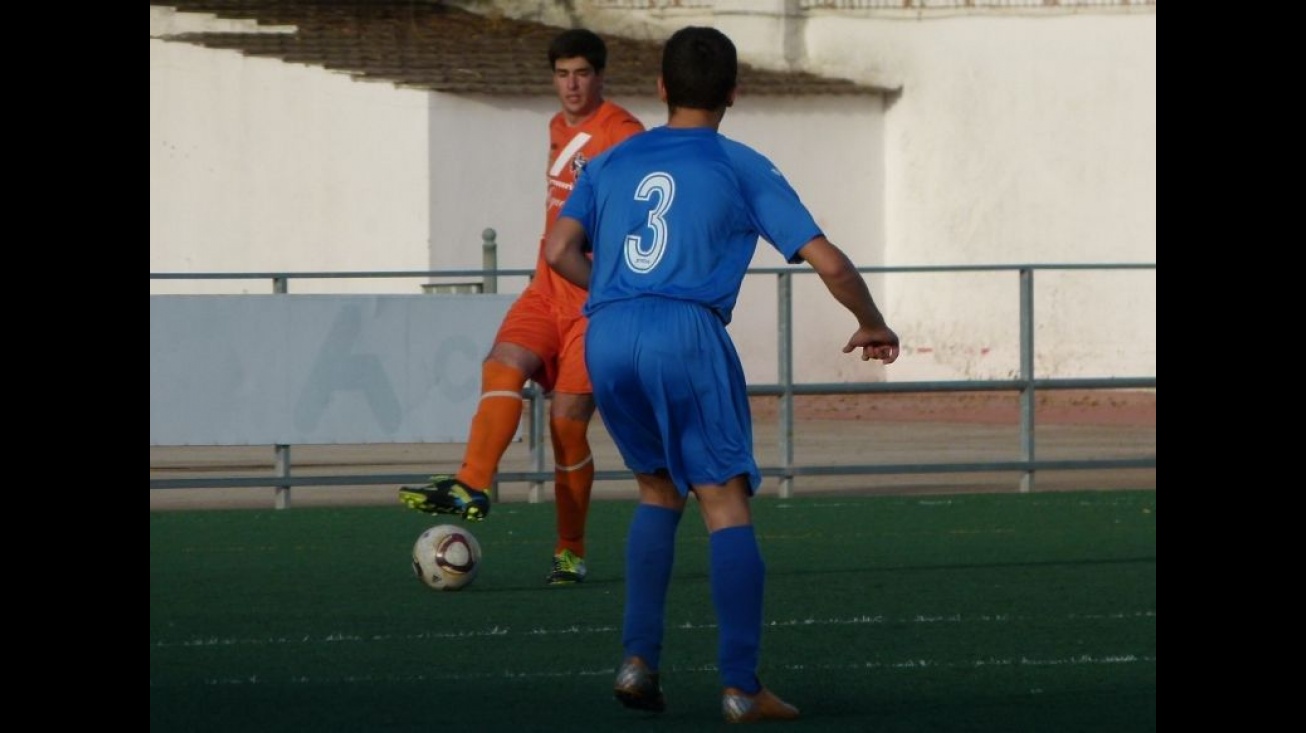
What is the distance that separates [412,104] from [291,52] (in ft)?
5.49

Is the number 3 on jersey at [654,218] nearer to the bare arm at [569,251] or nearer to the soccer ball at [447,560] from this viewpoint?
the bare arm at [569,251]

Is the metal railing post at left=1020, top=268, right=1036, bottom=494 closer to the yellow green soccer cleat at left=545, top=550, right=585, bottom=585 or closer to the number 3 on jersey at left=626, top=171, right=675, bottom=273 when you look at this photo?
the yellow green soccer cleat at left=545, top=550, right=585, bottom=585

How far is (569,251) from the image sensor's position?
711cm

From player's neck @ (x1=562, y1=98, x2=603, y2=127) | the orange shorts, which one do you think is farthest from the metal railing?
the orange shorts

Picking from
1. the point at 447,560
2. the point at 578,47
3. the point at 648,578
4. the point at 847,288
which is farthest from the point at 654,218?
the point at 447,560

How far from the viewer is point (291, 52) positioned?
86.8 feet

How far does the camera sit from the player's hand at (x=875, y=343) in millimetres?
6676

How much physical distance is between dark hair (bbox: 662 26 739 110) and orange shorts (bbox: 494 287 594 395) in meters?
3.09

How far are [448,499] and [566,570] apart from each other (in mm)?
1188

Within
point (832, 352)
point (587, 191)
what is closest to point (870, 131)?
point (832, 352)

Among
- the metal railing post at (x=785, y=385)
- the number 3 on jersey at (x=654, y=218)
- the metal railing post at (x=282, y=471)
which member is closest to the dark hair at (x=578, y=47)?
the number 3 on jersey at (x=654, y=218)

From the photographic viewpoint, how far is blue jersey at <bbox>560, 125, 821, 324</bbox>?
6.81 m

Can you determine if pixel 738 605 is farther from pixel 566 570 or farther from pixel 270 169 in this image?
pixel 270 169
